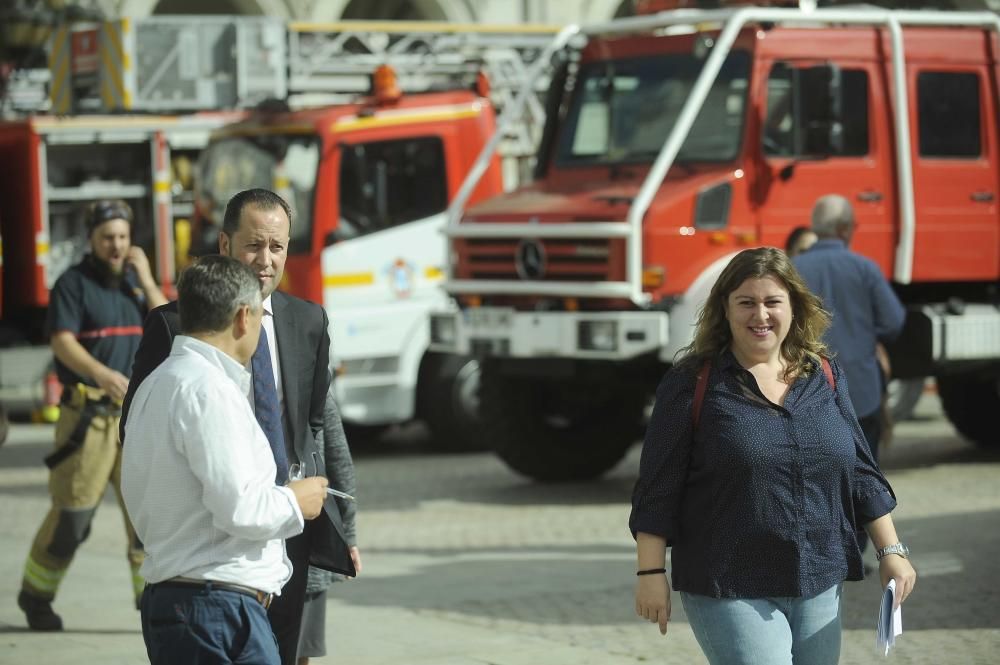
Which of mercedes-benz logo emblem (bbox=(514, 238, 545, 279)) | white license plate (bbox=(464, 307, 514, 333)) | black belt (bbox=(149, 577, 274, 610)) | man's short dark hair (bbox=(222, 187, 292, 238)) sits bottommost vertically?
white license plate (bbox=(464, 307, 514, 333))

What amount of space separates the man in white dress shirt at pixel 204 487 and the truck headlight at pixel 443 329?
8142 millimetres

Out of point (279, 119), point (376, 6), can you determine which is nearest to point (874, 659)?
point (279, 119)

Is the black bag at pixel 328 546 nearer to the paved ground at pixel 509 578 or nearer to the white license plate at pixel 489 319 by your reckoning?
the paved ground at pixel 509 578

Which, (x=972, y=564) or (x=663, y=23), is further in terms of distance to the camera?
(x=663, y=23)

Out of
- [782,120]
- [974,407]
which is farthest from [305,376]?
[974,407]

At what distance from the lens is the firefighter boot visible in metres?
7.83

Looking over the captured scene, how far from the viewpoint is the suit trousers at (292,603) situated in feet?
15.6

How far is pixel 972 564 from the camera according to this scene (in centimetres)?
911

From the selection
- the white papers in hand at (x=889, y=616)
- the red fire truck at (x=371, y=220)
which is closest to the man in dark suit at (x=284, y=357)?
the white papers in hand at (x=889, y=616)

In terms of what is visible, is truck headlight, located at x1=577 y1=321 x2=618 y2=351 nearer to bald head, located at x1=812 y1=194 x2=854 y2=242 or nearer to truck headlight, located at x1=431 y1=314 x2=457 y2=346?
truck headlight, located at x1=431 y1=314 x2=457 y2=346

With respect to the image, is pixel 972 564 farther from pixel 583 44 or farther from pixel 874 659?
pixel 583 44

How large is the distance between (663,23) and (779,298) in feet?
26.3

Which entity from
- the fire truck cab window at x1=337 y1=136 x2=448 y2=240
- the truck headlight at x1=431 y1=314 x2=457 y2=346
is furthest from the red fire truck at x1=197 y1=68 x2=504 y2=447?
the truck headlight at x1=431 y1=314 x2=457 y2=346

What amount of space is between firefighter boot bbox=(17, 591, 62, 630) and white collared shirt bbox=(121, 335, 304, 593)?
156 inches
